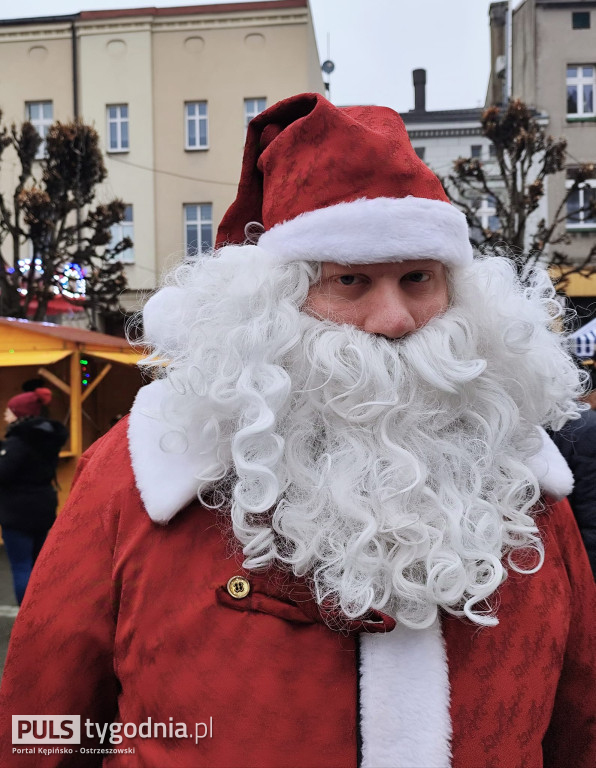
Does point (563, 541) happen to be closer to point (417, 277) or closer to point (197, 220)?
point (417, 277)

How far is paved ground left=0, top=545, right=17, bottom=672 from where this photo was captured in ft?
14.2

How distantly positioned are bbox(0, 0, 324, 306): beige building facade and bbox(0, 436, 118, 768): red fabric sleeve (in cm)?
1596

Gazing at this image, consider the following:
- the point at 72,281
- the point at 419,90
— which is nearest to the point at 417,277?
the point at 72,281

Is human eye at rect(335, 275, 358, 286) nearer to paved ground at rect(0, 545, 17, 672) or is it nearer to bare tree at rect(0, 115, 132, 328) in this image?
paved ground at rect(0, 545, 17, 672)

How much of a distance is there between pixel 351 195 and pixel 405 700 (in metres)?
0.94

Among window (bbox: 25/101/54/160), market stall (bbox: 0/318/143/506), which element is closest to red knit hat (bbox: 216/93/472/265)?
market stall (bbox: 0/318/143/506)

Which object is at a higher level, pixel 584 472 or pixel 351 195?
pixel 351 195

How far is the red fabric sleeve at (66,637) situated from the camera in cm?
120

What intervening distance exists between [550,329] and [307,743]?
1.05 meters

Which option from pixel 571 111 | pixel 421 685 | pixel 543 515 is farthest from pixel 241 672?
pixel 571 111

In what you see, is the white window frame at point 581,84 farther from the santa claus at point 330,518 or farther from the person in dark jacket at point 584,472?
the santa claus at point 330,518

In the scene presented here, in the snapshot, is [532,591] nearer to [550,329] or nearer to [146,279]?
[550,329]

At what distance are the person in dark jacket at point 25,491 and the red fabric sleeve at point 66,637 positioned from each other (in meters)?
3.57

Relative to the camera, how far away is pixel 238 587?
43.9 inches
